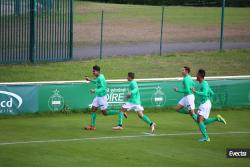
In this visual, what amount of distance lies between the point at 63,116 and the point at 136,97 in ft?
13.5

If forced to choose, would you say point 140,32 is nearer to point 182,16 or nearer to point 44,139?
point 182,16

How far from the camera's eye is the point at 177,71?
34.5 metres

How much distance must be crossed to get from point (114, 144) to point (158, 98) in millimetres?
7053

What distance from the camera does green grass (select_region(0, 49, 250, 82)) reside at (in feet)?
105

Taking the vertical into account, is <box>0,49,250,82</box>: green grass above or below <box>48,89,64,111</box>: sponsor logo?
above

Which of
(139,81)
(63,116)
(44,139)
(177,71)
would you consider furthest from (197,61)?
(44,139)

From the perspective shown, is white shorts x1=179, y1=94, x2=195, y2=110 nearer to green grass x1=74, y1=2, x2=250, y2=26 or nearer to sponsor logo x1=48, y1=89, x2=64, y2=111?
sponsor logo x1=48, y1=89, x2=64, y2=111

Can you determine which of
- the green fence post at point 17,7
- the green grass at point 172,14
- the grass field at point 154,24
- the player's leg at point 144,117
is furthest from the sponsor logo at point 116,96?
the green grass at point 172,14

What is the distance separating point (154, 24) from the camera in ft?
132


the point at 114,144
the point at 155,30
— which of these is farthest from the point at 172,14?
the point at 114,144

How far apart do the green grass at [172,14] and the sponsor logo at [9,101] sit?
13.8m

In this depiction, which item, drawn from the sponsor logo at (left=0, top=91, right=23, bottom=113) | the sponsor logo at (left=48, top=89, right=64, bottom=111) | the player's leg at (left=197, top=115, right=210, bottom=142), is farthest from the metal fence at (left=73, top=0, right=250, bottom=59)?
the player's leg at (left=197, top=115, right=210, bottom=142)

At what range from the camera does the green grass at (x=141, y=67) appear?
3192 cm

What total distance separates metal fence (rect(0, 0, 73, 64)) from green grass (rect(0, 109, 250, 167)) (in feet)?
21.5
